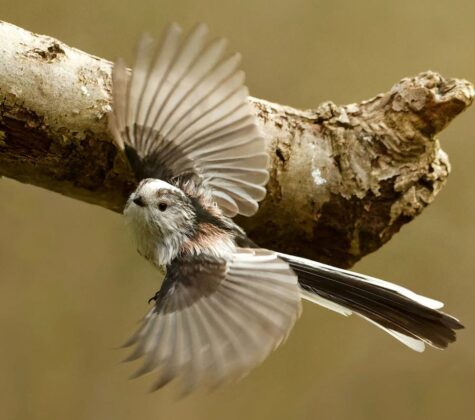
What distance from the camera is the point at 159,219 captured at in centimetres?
91

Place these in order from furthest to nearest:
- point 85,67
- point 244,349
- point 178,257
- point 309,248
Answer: point 309,248 → point 85,67 → point 178,257 → point 244,349

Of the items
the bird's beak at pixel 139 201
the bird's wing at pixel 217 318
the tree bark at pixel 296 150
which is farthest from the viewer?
the tree bark at pixel 296 150

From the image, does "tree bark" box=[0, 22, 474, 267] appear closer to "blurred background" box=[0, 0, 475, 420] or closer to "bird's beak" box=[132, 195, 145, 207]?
"bird's beak" box=[132, 195, 145, 207]

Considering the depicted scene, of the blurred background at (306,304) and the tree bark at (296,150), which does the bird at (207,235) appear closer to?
the tree bark at (296,150)

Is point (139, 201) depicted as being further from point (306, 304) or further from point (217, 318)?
point (306, 304)

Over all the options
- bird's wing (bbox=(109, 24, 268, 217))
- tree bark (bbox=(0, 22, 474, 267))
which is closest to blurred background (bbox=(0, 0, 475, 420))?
tree bark (bbox=(0, 22, 474, 267))

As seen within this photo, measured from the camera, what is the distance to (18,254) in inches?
68.9

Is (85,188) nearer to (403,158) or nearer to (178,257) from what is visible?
(178,257)

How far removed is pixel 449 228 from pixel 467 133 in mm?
233

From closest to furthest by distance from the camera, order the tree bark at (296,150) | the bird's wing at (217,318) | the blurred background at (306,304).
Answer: the bird's wing at (217,318) < the tree bark at (296,150) < the blurred background at (306,304)

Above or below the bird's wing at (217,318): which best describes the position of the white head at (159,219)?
above

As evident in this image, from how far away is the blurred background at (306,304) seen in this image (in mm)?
1740

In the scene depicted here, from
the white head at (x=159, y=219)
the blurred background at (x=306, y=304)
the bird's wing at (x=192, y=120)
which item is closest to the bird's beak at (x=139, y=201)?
the white head at (x=159, y=219)

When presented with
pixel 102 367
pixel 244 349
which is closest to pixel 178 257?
pixel 244 349
